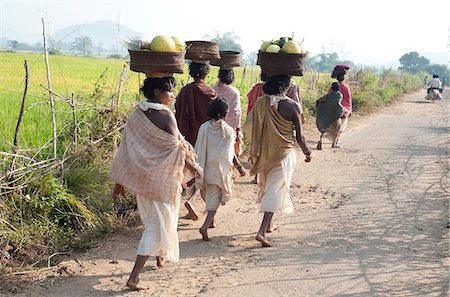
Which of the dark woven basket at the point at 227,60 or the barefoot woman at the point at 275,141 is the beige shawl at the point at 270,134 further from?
the dark woven basket at the point at 227,60

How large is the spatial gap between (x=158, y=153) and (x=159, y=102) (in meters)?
0.41

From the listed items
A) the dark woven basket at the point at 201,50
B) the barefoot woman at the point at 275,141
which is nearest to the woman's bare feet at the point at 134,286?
the barefoot woman at the point at 275,141

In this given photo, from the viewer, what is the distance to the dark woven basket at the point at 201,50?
17.8ft

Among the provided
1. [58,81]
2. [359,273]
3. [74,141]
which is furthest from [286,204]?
[58,81]

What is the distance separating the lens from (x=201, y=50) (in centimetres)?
545

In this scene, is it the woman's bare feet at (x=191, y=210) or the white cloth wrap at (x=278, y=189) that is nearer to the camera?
the white cloth wrap at (x=278, y=189)

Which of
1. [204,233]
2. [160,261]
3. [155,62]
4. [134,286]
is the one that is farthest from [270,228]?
[155,62]

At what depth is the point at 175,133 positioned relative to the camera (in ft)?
12.5

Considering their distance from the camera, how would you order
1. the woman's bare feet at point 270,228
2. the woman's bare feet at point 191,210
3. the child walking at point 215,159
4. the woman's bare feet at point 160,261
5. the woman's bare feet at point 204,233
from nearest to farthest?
the woman's bare feet at point 160,261 → the woman's bare feet at point 204,233 → the child walking at point 215,159 → the woman's bare feet at point 270,228 → the woman's bare feet at point 191,210

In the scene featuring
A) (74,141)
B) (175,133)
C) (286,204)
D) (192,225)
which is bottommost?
(192,225)

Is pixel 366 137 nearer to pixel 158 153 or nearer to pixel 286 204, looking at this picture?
pixel 286 204

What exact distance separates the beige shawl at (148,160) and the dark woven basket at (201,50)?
1761 millimetres

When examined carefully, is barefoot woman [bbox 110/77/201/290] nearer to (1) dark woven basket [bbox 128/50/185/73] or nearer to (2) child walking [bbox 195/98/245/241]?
(1) dark woven basket [bbox 128/50/185/73]

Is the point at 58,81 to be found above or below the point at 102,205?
above
